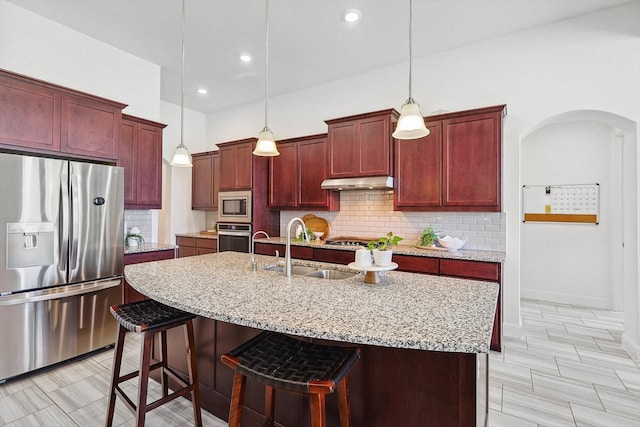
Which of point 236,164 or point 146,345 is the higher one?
point 236,164

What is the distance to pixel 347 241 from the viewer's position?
13.0 feet

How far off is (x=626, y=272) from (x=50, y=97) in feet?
18.3

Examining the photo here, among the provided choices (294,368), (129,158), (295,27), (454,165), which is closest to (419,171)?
(454,165)

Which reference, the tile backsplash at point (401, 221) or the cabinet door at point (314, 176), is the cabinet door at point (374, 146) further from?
the cabinet door at point (314, 176)

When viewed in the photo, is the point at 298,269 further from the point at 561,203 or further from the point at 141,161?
the point at 561,203

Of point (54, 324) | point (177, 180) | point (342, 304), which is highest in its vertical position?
point (177, 180)

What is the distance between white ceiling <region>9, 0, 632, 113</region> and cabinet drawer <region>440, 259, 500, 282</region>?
2.40 meters

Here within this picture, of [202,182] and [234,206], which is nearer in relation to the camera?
[234,206]

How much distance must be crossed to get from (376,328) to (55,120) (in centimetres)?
325

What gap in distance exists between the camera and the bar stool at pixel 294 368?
1129 millimetres

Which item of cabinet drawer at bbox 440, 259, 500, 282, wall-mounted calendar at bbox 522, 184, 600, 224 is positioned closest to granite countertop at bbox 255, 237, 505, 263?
cabinet drawer at bbox 440, 259, 500, 282

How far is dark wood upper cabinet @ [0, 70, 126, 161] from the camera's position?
2516 mm

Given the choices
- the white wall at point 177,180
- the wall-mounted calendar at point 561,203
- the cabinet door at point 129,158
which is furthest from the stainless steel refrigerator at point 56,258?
the wall-mounted calendar at point 561,203

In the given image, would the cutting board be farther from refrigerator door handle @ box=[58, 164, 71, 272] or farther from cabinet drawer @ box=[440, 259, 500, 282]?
refrigerator door handle @ box=[58, 164, 71, 272]
